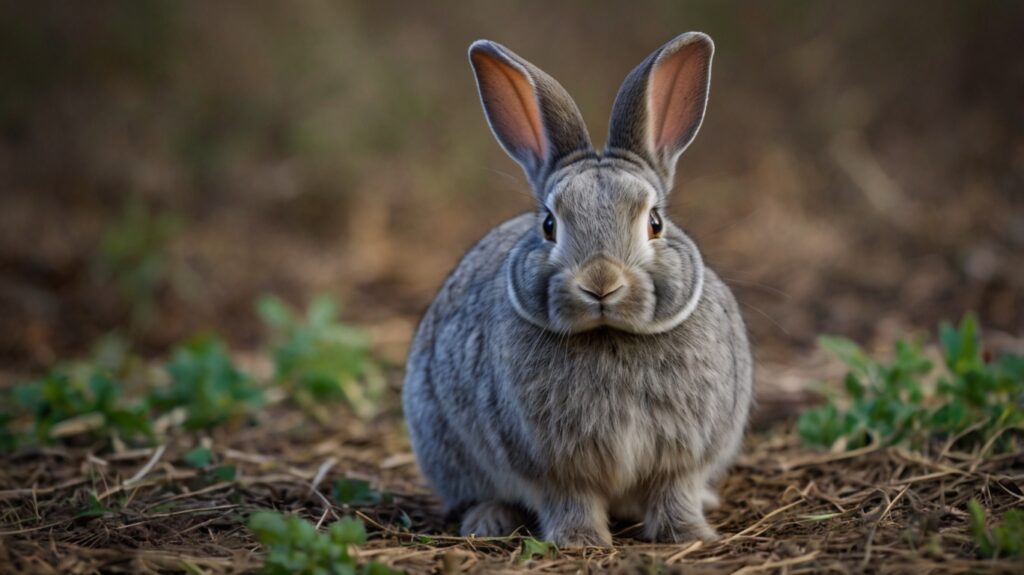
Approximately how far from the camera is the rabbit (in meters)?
3.45

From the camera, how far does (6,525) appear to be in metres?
3.79

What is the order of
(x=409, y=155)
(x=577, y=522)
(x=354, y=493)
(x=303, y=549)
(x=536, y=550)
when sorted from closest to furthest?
(x=303, y=549) < (x=536, y=550) < (x=577, y=522) < (x=354, y=493) < (x=409, y=155)

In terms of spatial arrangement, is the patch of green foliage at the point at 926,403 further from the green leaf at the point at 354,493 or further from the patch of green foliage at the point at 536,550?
the green leaf at the point at 354,493

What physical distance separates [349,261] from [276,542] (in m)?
5.75

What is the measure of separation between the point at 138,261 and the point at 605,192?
193 inches

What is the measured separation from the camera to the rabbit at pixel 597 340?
3.45 meters

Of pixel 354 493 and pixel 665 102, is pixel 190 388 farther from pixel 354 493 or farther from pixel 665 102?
pixel 665 102

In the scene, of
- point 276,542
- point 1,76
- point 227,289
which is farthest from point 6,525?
point 1,76

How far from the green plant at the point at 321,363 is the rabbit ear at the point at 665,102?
8.67ft

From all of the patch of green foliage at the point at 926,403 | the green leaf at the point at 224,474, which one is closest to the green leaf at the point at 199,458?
the green leaf at the point at 224,474

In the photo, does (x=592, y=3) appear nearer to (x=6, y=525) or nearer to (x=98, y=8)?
(x=98, y=8)

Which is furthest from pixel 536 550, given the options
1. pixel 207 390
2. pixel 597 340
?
pixel 207 390

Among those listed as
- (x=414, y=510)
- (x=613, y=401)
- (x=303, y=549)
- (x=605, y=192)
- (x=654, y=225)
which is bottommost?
(x=414, y=510)

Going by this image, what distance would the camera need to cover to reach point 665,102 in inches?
156
